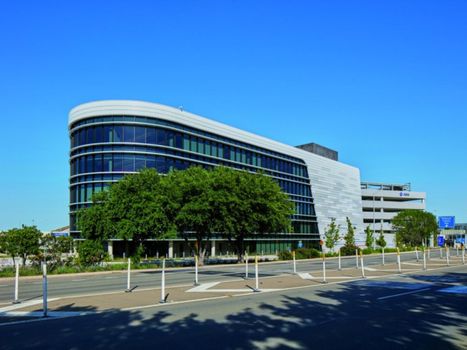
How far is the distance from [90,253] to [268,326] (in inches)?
1102

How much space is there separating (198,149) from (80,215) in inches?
1039

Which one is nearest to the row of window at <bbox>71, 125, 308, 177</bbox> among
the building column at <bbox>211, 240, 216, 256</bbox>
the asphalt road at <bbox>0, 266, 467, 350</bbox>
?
the building column at <bbox>211, 240, 216, 256</bbox>

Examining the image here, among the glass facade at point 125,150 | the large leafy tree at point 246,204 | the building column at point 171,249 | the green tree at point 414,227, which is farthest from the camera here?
the green tree at point 414,227

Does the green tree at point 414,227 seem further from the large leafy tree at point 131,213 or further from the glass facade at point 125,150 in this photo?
the large leafy tree at point 131,213

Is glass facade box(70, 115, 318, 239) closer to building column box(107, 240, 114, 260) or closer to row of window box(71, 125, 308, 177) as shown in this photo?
row of window box(71, 125, 308, 177)

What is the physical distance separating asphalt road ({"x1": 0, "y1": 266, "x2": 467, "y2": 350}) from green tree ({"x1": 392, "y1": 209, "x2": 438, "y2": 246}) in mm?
84541

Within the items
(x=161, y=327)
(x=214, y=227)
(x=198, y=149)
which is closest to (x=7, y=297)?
(x=161, y=327)

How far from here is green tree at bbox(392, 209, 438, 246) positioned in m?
92.6

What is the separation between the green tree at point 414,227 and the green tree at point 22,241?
239 feet

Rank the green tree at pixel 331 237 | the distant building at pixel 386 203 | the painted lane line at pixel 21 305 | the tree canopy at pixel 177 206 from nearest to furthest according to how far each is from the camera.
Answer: the painted lane line at pixel 21 305
the tree canopy at pixel 177 206
the green tree at pixel 331 237
the distant building at pixel 386 203

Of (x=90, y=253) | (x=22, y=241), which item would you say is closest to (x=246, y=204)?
(x=90, y=253)

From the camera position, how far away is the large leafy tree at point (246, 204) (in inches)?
1487

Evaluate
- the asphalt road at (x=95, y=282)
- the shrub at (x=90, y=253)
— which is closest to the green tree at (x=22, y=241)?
the shrub at (x=90, y=253)

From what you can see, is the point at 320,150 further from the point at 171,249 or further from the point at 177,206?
the point at 177,206
